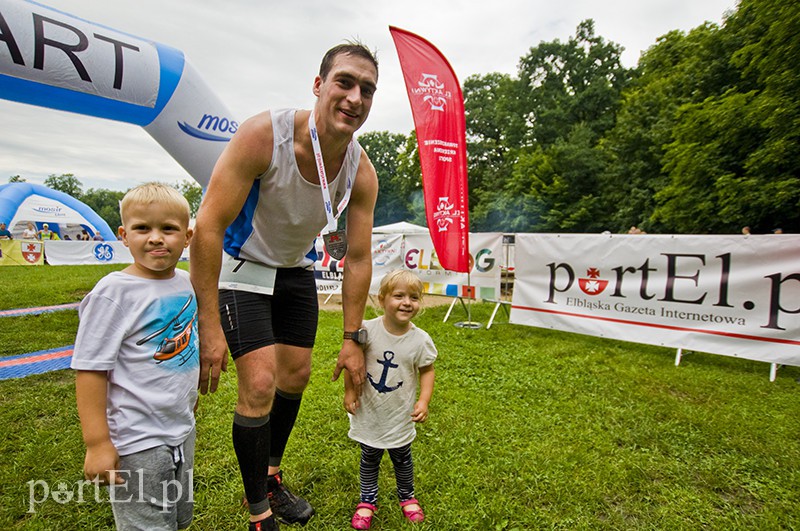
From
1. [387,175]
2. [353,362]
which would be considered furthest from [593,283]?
[387,175]

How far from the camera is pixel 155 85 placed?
156 inches

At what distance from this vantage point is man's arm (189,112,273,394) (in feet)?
5.27

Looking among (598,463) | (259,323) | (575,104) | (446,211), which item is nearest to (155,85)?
(259,323)

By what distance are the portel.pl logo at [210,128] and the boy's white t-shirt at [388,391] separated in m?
3.34

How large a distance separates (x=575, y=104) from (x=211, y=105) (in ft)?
114

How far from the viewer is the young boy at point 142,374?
1222 millimetres

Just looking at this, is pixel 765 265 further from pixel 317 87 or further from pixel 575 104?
pixel 575 104

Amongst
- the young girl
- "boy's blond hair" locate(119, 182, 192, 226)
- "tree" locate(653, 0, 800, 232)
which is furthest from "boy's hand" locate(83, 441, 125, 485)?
"tree" locate(653, 0, 800, 232)

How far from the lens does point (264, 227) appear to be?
6.22ft

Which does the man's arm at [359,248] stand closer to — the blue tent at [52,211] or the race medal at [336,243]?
the race medal at [336,243]

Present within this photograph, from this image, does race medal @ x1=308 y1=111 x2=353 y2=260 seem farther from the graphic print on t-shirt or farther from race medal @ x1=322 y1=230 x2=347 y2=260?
the graphic print on t-shirt

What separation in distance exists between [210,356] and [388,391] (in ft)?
3.06

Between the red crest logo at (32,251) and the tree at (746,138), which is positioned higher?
the tree at (746,138)

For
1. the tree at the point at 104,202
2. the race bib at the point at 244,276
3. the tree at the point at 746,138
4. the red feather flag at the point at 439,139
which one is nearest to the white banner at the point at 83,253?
the red feather flag at the point at 439,139
